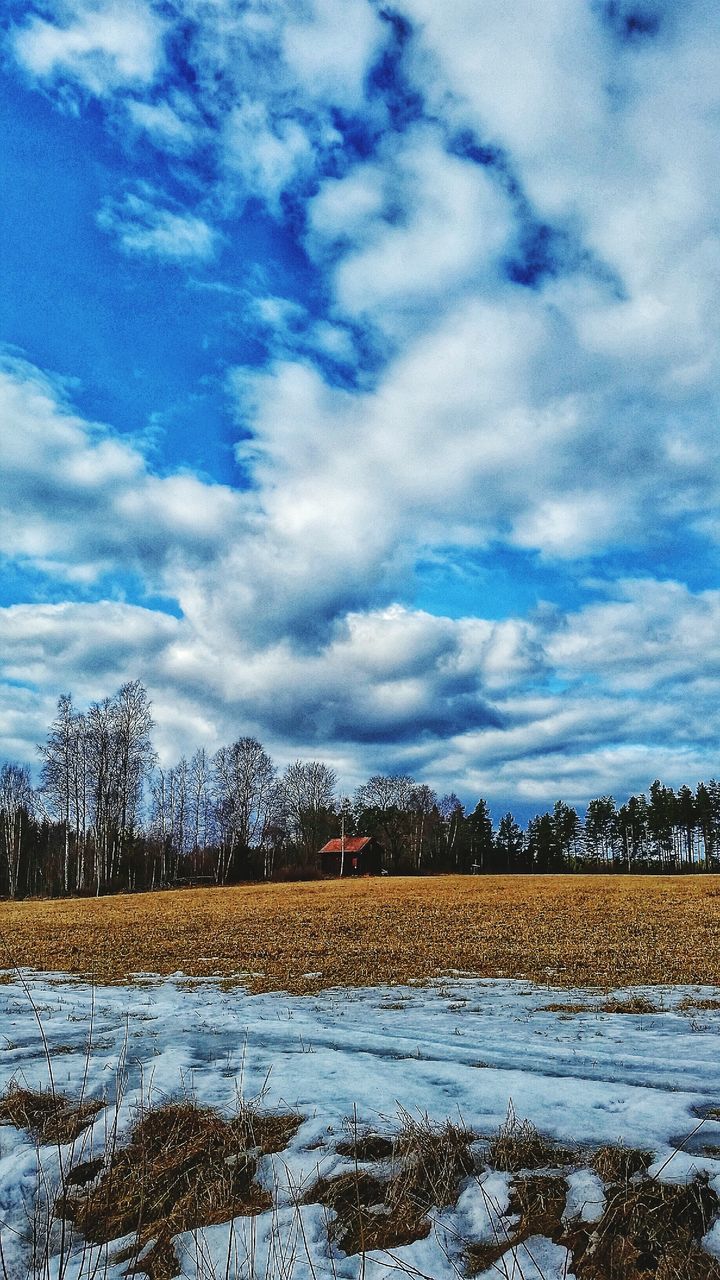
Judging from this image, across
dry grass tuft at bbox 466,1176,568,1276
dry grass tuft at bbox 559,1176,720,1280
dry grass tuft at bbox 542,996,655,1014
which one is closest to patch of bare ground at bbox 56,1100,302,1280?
dry grass tuft at bbox 466,1176,568,1276

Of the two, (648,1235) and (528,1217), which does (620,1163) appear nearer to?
(648,1235)

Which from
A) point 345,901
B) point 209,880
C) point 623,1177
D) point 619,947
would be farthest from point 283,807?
point 623,1177

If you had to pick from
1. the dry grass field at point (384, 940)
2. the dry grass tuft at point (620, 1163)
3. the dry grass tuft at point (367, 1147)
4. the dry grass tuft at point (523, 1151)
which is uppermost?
the dry grass tuft at point (620, 1163)

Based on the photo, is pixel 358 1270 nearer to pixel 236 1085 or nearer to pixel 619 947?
pixel 236 1085

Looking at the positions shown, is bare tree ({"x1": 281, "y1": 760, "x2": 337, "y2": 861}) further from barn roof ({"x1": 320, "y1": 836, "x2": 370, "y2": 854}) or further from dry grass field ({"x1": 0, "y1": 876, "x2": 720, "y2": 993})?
dry grass field ({"x1": 0, "y1": 876, "x2": 720, "y2": 993})

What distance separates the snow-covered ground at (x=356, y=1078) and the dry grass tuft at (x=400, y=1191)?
0.09 metres

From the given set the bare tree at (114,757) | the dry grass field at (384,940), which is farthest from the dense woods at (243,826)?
the dry grass field at (384,940)

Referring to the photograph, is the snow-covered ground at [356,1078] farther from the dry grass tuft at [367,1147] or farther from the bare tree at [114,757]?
the bare tree at [114,757]

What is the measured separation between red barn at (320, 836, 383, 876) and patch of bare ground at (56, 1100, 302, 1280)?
236 feet

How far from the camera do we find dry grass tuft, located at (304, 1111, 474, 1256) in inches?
154

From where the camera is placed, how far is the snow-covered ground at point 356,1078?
3.86m

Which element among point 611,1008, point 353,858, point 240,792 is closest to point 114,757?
point 240,792

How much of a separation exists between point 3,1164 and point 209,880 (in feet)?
208

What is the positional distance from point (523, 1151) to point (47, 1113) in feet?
11.3
